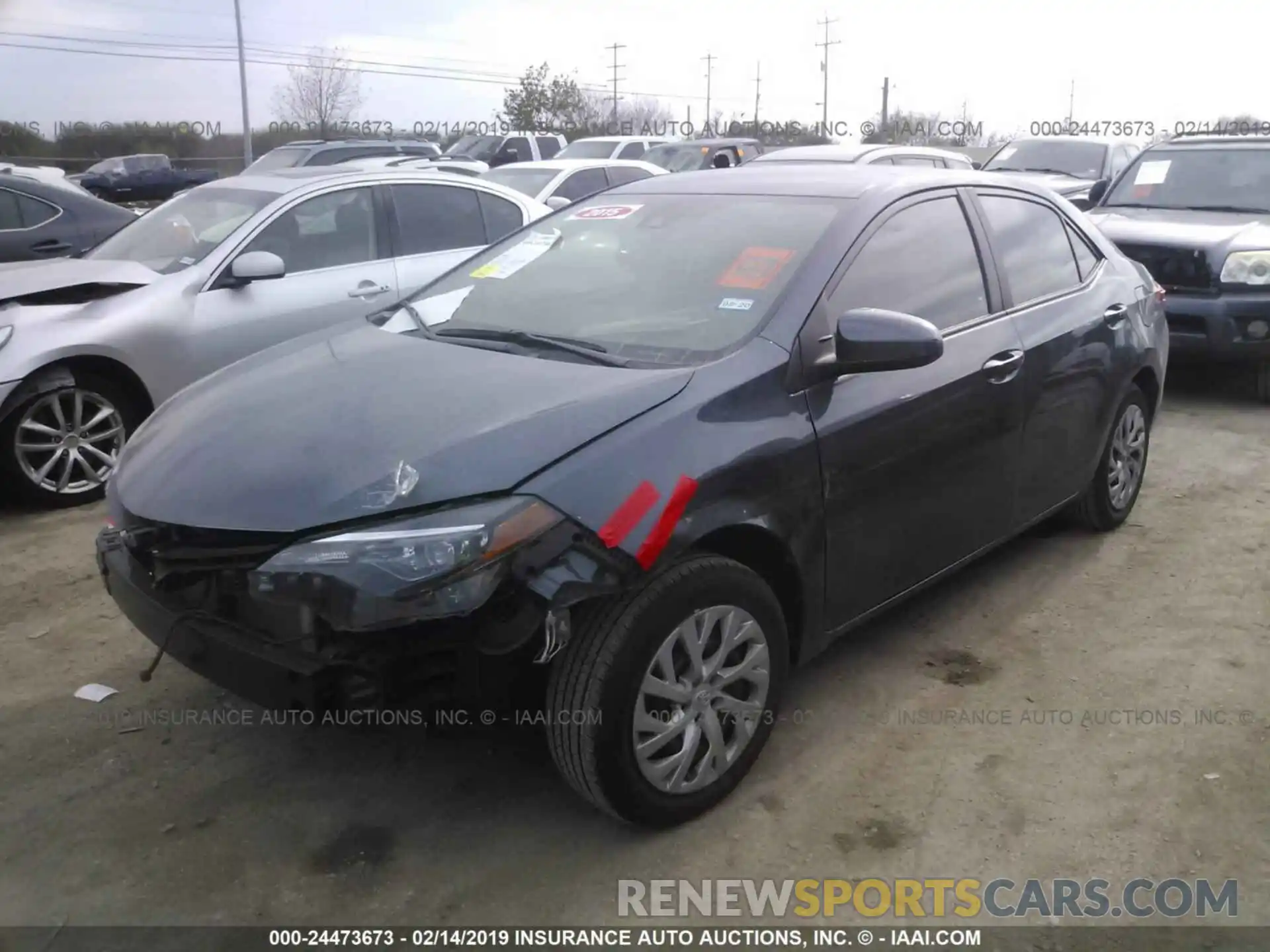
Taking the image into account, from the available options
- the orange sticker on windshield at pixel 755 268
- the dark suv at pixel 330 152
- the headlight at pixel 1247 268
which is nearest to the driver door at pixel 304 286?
the orange sticker on windshield at pixel 755 268

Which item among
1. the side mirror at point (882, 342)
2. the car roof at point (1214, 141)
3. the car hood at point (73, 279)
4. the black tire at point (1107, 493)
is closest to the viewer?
the side mirror at point (882, 342)

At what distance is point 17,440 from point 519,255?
9.21 ft

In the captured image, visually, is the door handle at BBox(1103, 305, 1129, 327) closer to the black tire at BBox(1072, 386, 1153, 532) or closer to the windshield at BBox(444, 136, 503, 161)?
the black tire at BBox(1072, 386, 1153, 532)

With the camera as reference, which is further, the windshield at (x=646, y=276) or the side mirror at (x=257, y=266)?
the side mirror at (x=257, y=266)

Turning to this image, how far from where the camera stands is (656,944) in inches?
101

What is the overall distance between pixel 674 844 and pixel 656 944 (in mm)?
347

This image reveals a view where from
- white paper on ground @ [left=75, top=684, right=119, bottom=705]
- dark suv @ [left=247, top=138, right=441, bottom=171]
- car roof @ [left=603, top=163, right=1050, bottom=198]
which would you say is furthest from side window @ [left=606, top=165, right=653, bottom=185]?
white paper on ground @ [left=75, top=684, right=119, bottom=705]

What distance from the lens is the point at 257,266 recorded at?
18.7 ft

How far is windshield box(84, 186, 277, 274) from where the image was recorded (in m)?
6.07

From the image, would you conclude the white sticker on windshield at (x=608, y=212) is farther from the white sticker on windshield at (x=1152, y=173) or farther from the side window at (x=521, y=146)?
the side window at (x=521, y=146)

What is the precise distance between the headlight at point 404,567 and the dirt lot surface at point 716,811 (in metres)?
0.75

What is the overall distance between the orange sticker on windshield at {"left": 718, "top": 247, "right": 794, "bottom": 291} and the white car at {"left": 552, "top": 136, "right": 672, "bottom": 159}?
17153 mm

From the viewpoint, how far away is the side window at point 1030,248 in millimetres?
4090

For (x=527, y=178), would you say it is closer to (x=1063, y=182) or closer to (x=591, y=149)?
(x=1063, y=182)
